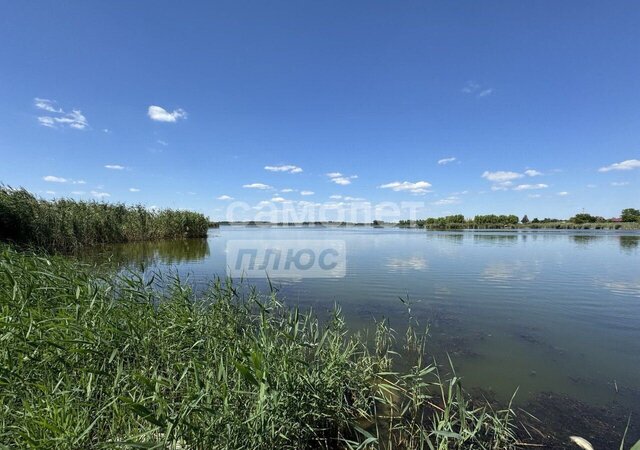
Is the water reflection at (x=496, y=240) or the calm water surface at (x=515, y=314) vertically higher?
the water reflection at (x=496, y=240)

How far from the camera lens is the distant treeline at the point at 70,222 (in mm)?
15922

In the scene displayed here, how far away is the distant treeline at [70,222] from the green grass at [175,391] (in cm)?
904

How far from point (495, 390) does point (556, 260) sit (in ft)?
61.4

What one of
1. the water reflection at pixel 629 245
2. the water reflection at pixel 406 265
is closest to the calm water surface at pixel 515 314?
the water reflection at pixel 406 265

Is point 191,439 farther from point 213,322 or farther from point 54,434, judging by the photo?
point 213,322

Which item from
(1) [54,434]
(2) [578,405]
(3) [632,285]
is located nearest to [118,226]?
(1) [54,434]

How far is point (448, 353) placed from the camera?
5938mm

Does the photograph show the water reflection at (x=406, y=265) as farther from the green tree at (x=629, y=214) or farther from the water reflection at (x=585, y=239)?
the green tree at (x=629, y=214)

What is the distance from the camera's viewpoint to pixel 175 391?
116 inches

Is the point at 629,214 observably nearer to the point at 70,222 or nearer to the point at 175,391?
the point at 175,391

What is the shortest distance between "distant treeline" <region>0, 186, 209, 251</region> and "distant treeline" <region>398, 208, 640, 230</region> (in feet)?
297

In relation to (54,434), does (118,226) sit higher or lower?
higher

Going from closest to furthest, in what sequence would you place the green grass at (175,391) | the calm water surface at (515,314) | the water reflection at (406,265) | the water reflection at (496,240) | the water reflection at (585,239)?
the green grass at (175,391) → the calm water surface at (515,314) → the water reflection at (406,265) → the water reflection at (585,239) → the water reflection at (496,240)

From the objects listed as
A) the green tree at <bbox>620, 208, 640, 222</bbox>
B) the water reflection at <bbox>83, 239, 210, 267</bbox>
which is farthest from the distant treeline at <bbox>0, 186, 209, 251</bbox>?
the green tree at <bbox>620, 208, 640, 222</bbox>
